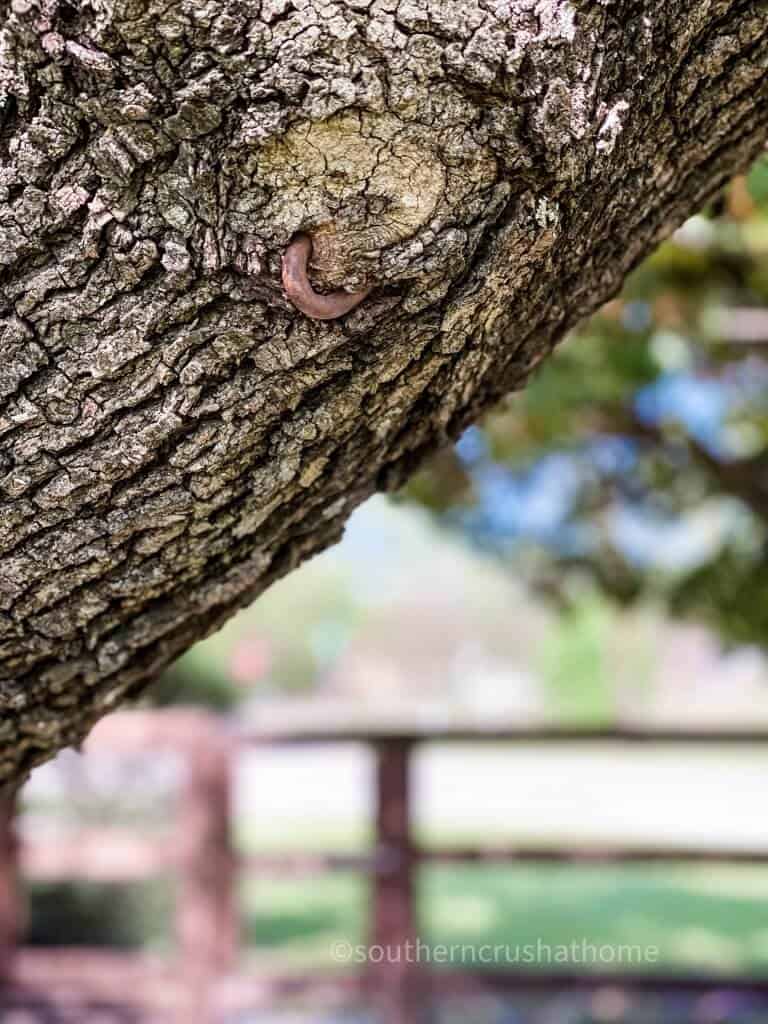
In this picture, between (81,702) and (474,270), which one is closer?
(474,270)

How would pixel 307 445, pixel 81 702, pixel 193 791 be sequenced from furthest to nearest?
pixel 193 791
pixel 81 702
pixel 307 445

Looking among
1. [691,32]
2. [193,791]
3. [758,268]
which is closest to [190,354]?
A: [691,32]

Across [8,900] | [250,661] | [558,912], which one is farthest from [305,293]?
[250,661]

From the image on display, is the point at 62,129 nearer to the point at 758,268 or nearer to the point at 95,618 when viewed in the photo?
the point at 95,618

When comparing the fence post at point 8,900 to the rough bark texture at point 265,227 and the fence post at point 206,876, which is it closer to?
the fence post at point 206,876

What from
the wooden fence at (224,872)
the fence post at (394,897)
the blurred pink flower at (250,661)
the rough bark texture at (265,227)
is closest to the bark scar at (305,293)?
the rough bark texture at (265,227)

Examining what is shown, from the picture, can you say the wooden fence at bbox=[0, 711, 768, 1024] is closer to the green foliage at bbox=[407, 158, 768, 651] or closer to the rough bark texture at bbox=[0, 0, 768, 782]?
the green foliage at bbox=[407, 158, 768, 651]

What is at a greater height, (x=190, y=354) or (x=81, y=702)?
(x=190, y=354)
